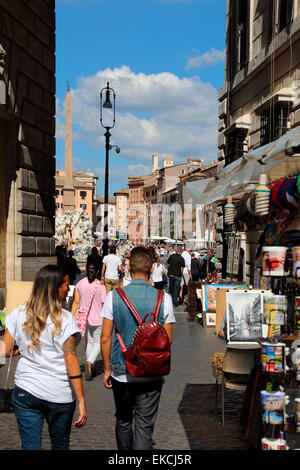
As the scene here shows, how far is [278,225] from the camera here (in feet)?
20.6

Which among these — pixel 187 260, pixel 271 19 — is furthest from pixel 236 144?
pixel 187 260

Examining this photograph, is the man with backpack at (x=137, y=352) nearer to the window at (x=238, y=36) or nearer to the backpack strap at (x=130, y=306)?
the backpack strap at (x=130, y=306)

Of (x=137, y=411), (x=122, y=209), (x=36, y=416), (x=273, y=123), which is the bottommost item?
(x=137, y=411)

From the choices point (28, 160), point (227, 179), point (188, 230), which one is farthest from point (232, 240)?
point (188, 230)

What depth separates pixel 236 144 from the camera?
17859mm

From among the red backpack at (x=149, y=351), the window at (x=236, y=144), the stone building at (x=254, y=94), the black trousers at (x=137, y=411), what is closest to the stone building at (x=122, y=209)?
the stone building at (x=254, y=94)

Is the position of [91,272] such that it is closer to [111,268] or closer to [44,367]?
[44,367]

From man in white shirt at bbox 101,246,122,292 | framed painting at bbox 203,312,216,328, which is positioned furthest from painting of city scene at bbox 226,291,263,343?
man in white shirt at bbox 101,246,122,292

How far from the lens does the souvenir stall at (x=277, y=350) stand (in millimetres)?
4094

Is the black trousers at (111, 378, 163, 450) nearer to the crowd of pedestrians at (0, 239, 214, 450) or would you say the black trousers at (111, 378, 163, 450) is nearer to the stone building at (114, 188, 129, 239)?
the crowd of pedestrians at (0, 239, 214, 450)

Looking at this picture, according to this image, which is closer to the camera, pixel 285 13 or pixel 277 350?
pixel 277 350

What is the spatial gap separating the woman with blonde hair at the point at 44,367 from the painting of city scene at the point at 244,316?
3.83 metres

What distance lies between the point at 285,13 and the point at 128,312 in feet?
38.3

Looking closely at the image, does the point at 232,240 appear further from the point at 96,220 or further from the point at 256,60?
the point at 96,220
